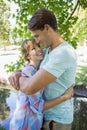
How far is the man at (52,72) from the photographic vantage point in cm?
219

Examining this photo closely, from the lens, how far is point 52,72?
7.19 ft

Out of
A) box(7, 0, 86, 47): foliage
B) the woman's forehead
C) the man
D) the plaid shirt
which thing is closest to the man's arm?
the man

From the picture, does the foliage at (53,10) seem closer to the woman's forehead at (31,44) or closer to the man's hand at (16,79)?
the woman's forehead at (31,44)

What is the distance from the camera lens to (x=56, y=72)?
2205 mm

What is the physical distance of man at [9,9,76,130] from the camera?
2.19 m

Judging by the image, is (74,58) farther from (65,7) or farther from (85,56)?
(85,56)

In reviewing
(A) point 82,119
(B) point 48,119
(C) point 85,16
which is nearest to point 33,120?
(B) point 48,119

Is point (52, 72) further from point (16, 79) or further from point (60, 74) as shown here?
point (16, 79)

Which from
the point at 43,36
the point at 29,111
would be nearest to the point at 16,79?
the point at 29,111

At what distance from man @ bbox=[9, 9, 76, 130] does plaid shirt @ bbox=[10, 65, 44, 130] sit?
6cm

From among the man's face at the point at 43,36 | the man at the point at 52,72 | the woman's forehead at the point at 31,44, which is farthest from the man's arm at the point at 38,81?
the woman's forehead at the point at 31,44

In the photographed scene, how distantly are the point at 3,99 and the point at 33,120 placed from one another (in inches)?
167

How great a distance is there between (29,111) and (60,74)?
0.37 metres

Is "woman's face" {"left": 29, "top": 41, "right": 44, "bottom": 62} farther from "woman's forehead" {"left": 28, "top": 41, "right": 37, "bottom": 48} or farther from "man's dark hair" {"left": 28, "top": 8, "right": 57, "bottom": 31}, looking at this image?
"man's dark hair" {"left": 28, "top": 8, "right": 57, "bottom": 31}
